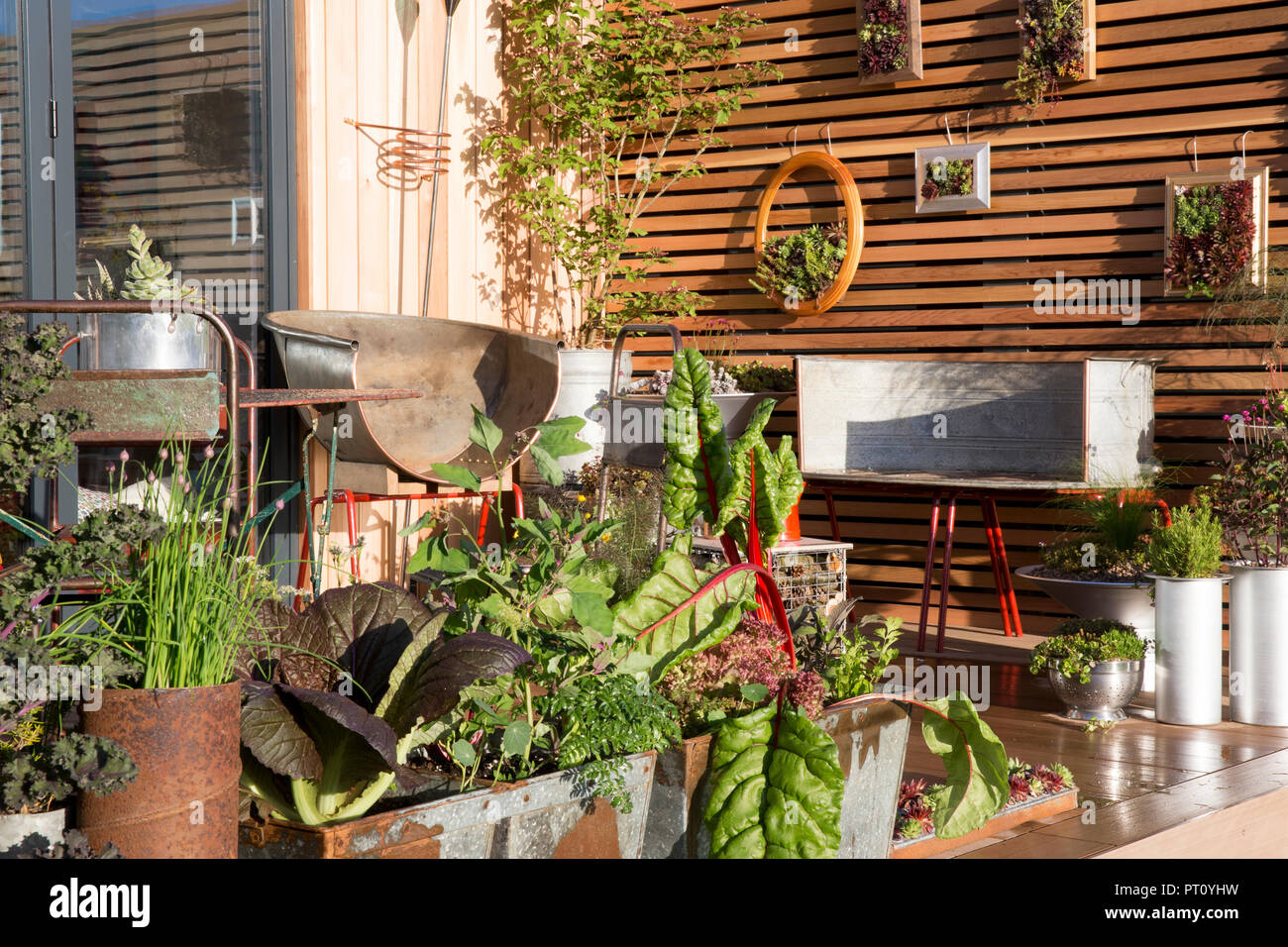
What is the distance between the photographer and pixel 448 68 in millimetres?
5688

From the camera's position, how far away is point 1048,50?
17.7ft

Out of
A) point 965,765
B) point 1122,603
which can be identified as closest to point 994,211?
point 1122,603

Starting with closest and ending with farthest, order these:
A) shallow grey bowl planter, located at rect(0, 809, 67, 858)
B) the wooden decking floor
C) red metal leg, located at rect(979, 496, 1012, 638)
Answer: shallow grey bowl planter, located at rect(0, 809, 67, 858) → the wooden decking floor → red metal leg, located at rect(979, 496, 1012, 638)

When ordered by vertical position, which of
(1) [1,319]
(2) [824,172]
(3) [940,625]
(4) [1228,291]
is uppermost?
(2) [824,172]

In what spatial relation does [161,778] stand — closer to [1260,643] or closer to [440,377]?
[1260,643]

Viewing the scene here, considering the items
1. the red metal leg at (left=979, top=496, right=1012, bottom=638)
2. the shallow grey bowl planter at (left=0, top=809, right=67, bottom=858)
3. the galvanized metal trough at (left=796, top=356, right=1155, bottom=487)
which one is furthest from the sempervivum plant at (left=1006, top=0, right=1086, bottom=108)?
the shallow grey bowl planter at (left=0, top=809, right=67, bottom=858)

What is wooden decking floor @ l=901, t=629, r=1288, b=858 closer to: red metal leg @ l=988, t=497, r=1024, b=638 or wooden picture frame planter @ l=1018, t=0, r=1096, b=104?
red metal leg @ l=988, t=497, r=1024, b=638

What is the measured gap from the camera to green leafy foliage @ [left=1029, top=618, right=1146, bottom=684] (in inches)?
148

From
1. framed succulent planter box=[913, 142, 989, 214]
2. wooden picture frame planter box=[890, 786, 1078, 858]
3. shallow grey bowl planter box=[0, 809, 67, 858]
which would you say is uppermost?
framed succulent planter box=[913, 142, 989, 214]

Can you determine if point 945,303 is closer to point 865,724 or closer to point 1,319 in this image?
point 865,724

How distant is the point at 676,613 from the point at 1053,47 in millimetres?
4269

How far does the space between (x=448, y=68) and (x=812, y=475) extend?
234 centimetres

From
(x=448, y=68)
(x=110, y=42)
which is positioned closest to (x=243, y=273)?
(x=110, y=42)

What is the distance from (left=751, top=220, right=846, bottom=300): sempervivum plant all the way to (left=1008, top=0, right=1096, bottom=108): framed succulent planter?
3.29 feet
